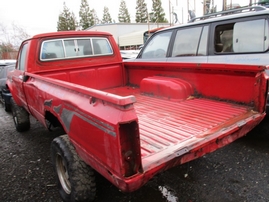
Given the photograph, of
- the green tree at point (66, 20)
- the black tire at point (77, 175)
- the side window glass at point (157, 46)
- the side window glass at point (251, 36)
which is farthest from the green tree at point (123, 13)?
the black tire at point (77, 175)

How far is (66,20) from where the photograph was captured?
5322 cm

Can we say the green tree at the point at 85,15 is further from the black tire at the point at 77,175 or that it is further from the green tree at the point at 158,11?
the black tire at the point at 77,175

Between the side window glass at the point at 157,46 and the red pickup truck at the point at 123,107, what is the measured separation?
97cm

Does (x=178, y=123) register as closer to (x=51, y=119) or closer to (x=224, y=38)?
(x=51, y=119)

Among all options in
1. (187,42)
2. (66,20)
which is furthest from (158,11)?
(187,42)

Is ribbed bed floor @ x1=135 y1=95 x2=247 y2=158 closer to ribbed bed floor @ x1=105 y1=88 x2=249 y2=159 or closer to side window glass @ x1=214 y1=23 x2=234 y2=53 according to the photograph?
ribbed bed floor @ x1=105 y1=88 x2=249 y2=159

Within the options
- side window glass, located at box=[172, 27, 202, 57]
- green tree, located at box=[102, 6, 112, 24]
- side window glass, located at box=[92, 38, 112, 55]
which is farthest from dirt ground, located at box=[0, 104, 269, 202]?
green tree, located at box=[102, 6, 112, 24]

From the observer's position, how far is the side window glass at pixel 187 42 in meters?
4.53

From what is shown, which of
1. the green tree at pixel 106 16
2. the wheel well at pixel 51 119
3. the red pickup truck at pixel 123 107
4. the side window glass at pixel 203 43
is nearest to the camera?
the red pickup truck at pixel 123 107

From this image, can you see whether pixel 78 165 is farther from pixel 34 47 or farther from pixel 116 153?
pixel 34 47

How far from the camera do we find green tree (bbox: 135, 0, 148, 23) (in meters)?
50.2

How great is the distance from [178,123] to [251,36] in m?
2.24

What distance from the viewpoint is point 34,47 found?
3.87 m

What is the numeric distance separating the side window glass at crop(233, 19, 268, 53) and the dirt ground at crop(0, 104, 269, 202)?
118cm
